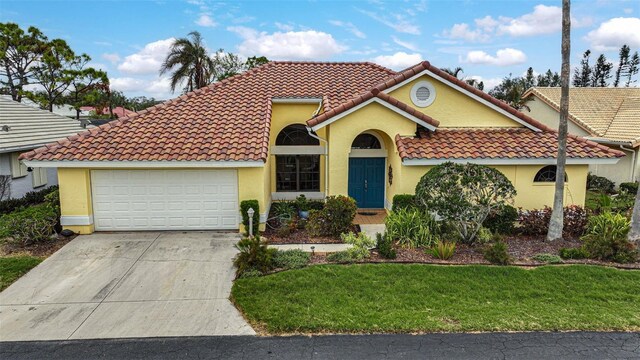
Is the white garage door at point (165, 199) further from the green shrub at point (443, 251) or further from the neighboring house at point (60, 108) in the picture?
the neighboring house at point (60, 108)

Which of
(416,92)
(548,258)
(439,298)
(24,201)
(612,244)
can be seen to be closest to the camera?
(439,298)

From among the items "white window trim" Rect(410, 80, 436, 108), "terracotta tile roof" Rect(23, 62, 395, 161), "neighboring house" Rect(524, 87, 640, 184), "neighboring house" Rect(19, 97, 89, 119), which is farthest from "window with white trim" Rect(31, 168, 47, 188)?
"neighboring house" Rect(524, 87, 640, 184)

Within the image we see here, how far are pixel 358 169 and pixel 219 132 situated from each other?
5367mm

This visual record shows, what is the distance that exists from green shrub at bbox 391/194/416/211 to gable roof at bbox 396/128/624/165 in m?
1.12

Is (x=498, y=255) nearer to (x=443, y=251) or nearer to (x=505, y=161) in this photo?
(x=443, y=251)

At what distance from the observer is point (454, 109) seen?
14906 mm

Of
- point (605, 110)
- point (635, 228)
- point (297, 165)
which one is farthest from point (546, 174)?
point (605, 110)

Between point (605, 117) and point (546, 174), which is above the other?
point (605, 117)

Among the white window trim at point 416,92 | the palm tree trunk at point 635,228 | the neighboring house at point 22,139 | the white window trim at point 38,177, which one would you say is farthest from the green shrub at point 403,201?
the white window trim at point 38,177

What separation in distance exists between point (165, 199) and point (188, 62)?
1639 centimetres

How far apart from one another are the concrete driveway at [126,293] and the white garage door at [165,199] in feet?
3.04

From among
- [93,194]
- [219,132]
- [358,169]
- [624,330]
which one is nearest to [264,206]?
[219,132]

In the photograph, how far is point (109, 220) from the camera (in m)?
12.8

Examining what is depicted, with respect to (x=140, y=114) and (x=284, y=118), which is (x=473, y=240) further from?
(x=140, y=114)
